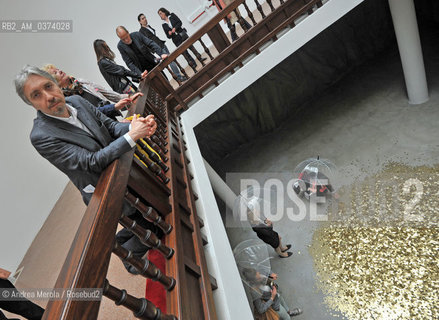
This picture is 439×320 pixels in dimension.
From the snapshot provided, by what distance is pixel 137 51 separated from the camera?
434cm

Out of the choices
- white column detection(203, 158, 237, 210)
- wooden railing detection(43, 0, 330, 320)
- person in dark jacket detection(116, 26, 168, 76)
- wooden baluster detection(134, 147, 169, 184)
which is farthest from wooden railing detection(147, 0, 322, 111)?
wooden baluster detection(134, 147, 169, 184)

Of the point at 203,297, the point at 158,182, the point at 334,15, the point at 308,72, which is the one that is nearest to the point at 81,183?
the point at 158,182

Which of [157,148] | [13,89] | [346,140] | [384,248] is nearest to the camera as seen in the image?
[157,148]

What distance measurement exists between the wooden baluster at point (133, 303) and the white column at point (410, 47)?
18.6 feet

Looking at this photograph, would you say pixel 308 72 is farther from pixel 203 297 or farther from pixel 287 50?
pixel 203 297

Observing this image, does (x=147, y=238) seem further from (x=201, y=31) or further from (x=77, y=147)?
(x=201, y=31)

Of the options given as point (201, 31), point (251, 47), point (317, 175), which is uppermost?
point (201, 31)

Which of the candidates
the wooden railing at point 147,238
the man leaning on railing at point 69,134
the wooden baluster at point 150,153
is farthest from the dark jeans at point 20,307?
the wooden baluster at point 150,153

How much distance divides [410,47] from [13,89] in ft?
21.6

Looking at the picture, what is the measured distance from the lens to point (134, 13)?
6520 mm

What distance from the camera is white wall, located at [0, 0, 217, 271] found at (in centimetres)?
358

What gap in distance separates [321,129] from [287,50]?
2.96 meters

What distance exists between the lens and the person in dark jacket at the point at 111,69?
3337mm

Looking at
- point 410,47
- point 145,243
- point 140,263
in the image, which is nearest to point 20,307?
point 145,243
